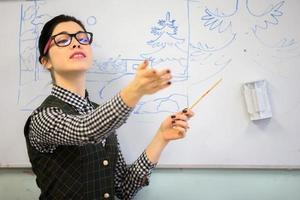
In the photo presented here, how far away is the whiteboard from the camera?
1223mm

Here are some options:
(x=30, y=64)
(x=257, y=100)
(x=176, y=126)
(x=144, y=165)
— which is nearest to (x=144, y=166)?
(x=144, y=165)

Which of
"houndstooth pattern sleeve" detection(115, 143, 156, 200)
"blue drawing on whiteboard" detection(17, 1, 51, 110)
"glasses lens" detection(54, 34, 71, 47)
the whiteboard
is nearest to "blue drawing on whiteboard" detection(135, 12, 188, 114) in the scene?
the whiteboard

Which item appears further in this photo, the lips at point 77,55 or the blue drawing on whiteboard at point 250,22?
the blue drawing on whiteboard at point 250,22

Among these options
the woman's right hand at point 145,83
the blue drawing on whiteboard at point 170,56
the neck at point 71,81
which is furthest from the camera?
the blue drawing on whiteboard at point 170,56

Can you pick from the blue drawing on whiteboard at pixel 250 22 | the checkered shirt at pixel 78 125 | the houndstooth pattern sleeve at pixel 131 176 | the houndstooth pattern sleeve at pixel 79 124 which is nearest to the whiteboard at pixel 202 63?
the blue drawing on whiteboard at pixel 250 22

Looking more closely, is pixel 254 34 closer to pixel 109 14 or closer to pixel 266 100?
pixel 266 100

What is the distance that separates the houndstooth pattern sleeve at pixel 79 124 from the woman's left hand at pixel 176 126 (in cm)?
26

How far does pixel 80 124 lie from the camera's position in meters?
0.80

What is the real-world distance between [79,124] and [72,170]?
267 millimetres

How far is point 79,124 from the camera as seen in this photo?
2.63 feet

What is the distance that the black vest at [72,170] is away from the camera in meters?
→ 1.00

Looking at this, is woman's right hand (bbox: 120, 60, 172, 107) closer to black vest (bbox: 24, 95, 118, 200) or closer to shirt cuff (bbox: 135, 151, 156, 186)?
black vest (bbox: 24, 95, 118, 200)

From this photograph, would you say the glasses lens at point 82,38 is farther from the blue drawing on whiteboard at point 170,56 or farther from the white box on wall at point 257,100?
the white box on wall at point 257,100

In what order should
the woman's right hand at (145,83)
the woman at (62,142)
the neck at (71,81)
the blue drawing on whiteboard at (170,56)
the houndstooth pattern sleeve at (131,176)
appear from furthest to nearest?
1. the blue drawing on whiteboard at (170,56)
2. the houndstooth pattern sleeve at (131,176)
3. the neck at (71,81)
4. the woman at (62,142)
5. the woman's right hand at (145,83)
